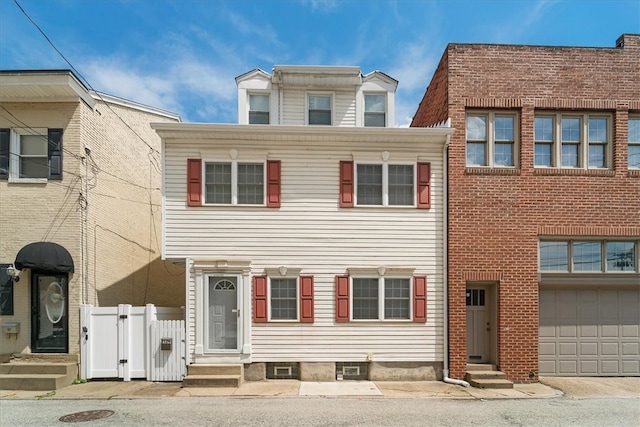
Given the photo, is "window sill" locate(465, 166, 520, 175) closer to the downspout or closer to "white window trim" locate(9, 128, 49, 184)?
the downspout

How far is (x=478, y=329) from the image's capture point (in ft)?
31.5

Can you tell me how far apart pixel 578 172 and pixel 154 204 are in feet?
45.9

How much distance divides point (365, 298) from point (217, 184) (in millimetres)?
4847

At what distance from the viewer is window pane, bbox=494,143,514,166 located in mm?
9578

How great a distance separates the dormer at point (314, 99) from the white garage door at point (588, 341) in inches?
278

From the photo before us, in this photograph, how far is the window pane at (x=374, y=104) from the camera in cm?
1101

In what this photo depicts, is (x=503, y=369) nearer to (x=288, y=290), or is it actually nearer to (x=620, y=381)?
(x=620, y=381)

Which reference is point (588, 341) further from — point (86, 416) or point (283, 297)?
point (86, 416)

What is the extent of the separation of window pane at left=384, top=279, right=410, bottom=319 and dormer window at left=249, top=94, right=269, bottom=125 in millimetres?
5919

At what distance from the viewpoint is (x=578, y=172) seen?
9.38 metres

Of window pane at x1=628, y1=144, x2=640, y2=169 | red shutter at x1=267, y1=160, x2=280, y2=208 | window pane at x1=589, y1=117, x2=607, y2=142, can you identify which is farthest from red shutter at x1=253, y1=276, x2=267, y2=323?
window pane at x1=628, y1=144, x2=640, y2=169

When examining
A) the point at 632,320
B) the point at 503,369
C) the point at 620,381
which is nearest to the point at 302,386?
the point at 503,369

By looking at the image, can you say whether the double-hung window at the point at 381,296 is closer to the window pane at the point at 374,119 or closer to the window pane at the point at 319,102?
the window pane at the point at 374,119

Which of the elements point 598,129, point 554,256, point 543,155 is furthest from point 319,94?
point 554,256
